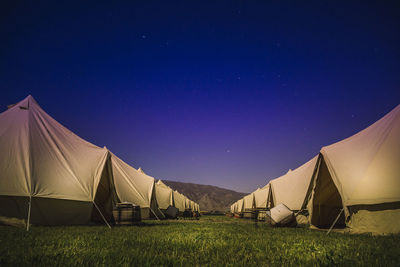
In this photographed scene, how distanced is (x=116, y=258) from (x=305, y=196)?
8.33 meters

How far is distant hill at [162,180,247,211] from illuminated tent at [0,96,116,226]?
88755 mm

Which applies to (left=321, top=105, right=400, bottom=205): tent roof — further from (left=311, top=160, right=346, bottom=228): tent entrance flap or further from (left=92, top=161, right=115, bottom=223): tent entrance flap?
(left=92, top=161, right=115, bottom=223): tent entrance flap

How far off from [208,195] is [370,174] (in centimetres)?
10534

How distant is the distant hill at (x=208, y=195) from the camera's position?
96.6 meters

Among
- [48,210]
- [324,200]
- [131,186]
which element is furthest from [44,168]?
[324,200]

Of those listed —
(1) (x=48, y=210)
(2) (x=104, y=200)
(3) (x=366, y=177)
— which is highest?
(3) (x=366, y=177)

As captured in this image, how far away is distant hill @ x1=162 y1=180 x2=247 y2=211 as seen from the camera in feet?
317

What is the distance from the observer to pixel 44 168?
6.50m

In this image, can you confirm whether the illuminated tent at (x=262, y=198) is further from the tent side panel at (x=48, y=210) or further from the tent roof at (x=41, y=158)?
the tent side panel at (x=48, y=210)

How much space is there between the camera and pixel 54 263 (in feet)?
7.88

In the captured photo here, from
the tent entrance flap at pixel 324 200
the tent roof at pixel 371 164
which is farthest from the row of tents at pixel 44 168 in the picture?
the tent entrance flap at pixel 324 200

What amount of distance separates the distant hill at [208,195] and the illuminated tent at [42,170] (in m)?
88.8

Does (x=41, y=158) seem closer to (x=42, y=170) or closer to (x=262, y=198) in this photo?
(x=42, y=170)

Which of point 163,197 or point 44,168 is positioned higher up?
point 44,168
